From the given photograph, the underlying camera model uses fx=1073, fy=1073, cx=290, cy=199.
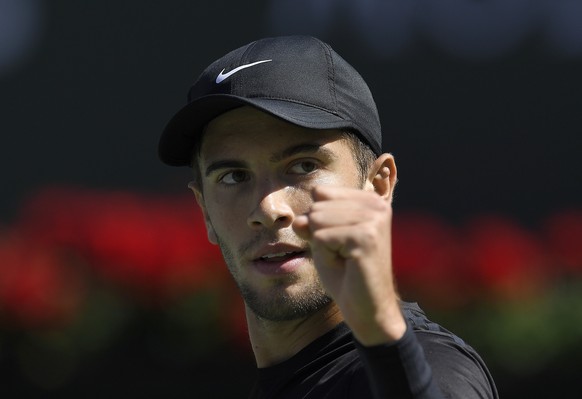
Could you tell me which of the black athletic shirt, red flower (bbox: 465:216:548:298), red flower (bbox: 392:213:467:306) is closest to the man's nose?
the black athletic shirt

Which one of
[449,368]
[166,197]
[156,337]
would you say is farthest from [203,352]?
[449,368]

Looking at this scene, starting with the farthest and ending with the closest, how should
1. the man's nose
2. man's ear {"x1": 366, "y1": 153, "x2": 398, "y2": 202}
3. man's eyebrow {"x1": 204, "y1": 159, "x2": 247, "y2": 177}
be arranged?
man's ear {"x1": 366, "y1": 153, "x2": 398, "y2": 202} < man's eyebrow {"x1": 204, "y1": 159, "x2": 247, "y2": 177} < the man's nose

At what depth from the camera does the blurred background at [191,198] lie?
381 cm

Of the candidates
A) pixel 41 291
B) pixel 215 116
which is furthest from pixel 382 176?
pixel 41 291

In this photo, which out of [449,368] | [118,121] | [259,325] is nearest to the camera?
[449,368]

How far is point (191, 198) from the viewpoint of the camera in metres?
3.98

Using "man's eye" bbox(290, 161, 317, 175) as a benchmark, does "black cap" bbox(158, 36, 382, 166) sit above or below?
above

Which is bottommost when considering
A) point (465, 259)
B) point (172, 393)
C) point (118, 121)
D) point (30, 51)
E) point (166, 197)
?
point (172, 393)

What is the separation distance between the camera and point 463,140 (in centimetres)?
404

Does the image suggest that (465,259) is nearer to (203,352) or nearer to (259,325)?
(203,352)

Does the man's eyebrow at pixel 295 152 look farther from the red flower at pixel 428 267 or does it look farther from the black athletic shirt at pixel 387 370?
the red flower at pixel 428 267

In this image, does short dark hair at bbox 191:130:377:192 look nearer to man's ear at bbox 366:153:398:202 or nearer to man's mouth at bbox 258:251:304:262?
man's ear at bbox 366:153:398:202

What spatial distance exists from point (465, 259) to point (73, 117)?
1.57 metres

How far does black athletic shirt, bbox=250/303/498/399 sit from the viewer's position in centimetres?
139
